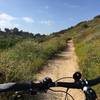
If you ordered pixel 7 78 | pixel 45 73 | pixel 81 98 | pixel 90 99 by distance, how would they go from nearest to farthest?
pixel 90 99
pixel 7 78
pixel 81 98
pixel 45 73

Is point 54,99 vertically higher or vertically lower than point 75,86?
lower

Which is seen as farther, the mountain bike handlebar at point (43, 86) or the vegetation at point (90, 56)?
the vegetation at point (90, 56)

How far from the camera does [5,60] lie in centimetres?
937

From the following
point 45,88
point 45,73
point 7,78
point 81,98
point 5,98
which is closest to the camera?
point 45,88

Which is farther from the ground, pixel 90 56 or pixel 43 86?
pixel 90 56

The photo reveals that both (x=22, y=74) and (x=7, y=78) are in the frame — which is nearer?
(x=7, y=78)

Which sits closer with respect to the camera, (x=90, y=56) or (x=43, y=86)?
(x=43, y=86)

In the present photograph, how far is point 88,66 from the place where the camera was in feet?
49.4

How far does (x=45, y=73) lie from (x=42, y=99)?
5.39 meters

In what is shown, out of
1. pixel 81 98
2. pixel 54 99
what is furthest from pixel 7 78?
pixel 81 98

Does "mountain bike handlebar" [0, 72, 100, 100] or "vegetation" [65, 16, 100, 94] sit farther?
"vegetation" [65, 16, 100, 94]

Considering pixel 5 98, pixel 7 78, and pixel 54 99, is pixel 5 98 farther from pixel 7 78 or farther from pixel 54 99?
pixel 54 99

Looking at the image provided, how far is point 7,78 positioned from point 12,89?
232 inches

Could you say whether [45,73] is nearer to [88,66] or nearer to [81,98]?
[88,66]
